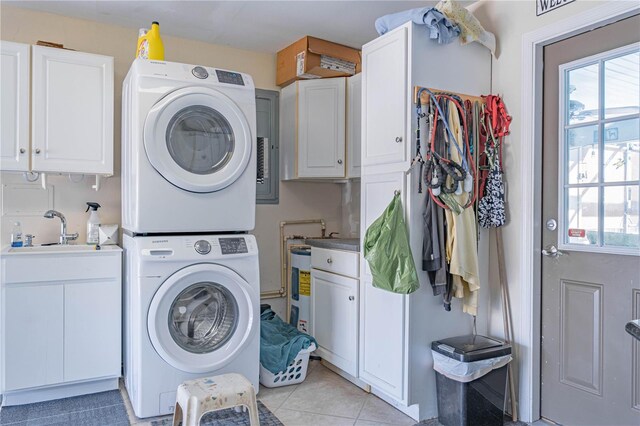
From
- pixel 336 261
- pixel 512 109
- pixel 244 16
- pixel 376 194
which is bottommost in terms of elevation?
pixel 336 261

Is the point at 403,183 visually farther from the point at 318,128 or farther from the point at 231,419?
the point at 231,419

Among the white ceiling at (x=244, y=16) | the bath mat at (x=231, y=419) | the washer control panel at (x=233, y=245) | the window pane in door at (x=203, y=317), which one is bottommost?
the bath mat at (x=231, y=419)

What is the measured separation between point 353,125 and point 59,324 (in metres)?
2.27

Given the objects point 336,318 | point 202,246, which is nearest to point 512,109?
point 336,318

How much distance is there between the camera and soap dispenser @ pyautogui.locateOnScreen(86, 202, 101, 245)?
2924 mm

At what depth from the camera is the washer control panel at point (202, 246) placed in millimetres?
2457

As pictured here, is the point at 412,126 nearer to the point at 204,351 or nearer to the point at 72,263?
the point at 204,351

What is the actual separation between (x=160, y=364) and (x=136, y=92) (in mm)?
1414

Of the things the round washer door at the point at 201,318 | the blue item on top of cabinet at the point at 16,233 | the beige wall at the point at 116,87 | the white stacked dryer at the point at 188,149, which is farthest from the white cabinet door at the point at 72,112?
the round washer door at the point at 201,318

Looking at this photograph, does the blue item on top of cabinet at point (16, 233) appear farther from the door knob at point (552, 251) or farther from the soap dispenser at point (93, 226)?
the door knob at point (552, 251)

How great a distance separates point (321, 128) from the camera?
3436 millimetres

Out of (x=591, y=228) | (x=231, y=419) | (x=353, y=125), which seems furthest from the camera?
(x=353, y=125)

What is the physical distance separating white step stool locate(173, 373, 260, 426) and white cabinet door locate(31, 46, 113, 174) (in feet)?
4.88

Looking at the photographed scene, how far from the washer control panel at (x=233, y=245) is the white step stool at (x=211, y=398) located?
679 mm
